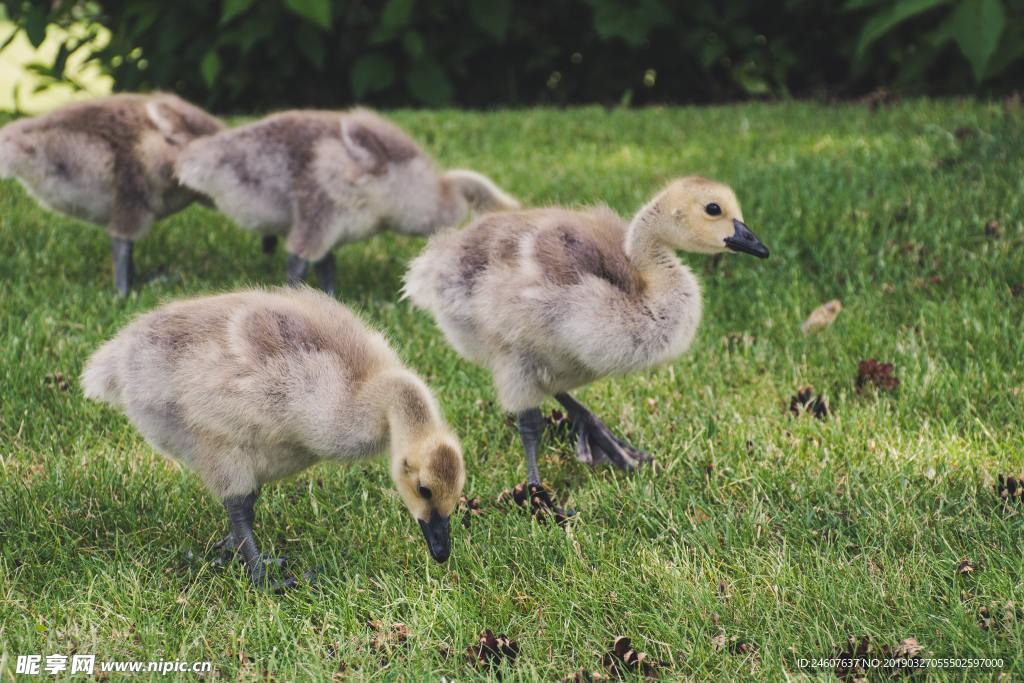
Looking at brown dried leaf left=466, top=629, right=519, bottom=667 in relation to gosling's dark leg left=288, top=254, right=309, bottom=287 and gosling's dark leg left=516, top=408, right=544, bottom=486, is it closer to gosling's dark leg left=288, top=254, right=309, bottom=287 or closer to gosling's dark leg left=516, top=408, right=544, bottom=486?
gosling's dark leg left=516, top=408, right=544, bottom=486

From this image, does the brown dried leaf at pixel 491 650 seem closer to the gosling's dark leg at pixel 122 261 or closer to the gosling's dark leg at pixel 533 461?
the gosling's dark leg at pixel 533 461

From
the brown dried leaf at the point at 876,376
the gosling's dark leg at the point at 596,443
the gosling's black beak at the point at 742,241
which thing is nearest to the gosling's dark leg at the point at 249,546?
the gosling's dark leg at the point at 596,443

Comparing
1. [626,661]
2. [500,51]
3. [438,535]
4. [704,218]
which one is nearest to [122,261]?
[704,218]

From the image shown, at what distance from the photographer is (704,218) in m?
4.00

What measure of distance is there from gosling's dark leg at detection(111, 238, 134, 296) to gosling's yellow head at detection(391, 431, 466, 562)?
338cm

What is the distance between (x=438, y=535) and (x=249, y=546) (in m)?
0.72

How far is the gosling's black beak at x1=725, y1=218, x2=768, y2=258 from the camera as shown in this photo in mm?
3945

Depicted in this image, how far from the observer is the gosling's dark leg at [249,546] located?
3539 mm

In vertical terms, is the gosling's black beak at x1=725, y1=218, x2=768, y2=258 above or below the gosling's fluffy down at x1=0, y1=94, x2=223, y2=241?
above

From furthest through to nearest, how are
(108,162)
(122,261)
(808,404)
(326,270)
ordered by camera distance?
(326,270) → (122,261) → (108,162) → (808,404)

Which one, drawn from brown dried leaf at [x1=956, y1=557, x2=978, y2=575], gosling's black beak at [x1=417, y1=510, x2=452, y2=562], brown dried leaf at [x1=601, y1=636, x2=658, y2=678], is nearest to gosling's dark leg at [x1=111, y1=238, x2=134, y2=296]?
gosling's black beak at [x1=417, y1=510, x2=452, y2=562]

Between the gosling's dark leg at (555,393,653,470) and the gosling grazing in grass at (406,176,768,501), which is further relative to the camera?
the gosling's dark leg at (555,393,653,470)

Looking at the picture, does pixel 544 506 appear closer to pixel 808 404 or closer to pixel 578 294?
pixel 578 294

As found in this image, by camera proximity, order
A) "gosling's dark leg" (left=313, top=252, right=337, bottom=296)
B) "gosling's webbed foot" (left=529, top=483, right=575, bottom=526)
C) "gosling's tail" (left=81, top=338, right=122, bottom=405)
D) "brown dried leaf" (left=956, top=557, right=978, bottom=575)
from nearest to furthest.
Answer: "brown dried leaf" (left=956, top=557, right=978, bottom=575) < "gosling's tail" (left=81, top=338, right=122, bottom=405) < "gosling's webbed foot" (left=529, top=483, right=575, bottom=526) < "gosling's dark leg" (left=313, top=252, right=337, bottom=296)
